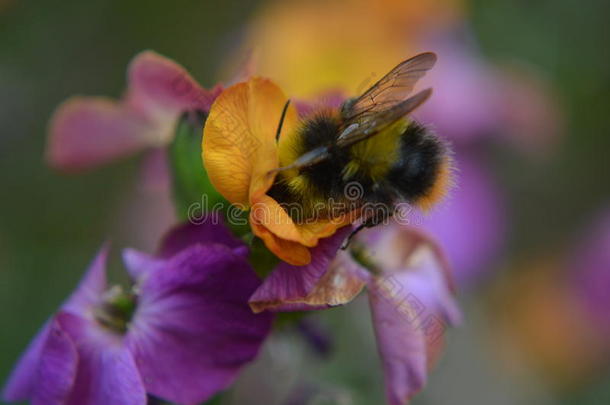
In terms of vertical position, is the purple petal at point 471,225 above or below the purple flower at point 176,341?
below

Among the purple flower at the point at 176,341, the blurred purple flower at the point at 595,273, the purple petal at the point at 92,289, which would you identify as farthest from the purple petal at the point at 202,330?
the blurred purple flower at the point at 595,273

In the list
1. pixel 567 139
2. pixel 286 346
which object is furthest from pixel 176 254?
pixel 567 139

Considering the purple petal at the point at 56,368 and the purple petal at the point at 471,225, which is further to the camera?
the purple petal at the point at 471,225

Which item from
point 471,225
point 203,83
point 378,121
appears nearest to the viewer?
point 378,121

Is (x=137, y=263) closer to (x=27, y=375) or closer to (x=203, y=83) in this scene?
(x=27, y=375)

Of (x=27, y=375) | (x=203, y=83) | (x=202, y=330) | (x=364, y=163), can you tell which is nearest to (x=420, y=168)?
(x=364, y=163)

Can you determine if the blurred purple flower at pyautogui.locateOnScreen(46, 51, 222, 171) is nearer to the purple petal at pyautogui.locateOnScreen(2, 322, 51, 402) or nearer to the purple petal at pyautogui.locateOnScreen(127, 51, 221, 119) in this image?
the purple petal at pyautogui.locateOnScreen(127, 51, 221, 119)

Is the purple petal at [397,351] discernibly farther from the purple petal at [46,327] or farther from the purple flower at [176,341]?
the purple petal at [46,327]

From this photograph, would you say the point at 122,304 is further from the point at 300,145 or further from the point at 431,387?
the point at 431,387
